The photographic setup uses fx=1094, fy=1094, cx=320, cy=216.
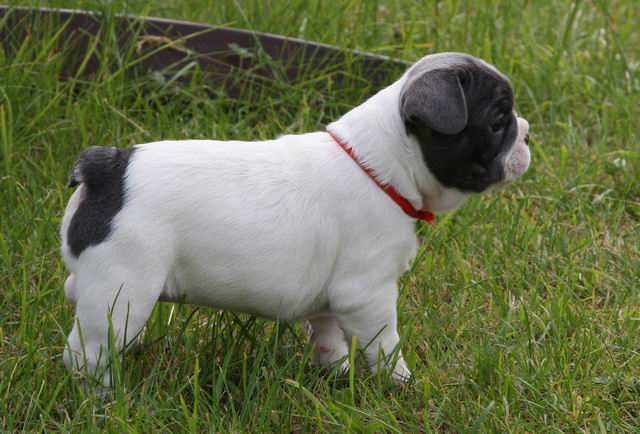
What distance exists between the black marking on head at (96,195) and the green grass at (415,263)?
16.6 inches

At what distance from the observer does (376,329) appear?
12.2ft

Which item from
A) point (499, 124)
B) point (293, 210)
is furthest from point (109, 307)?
point (499, 124)

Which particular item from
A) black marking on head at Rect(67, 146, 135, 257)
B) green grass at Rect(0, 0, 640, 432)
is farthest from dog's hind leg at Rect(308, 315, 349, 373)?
black marking on head at Rect(67, 146, 135, 257)

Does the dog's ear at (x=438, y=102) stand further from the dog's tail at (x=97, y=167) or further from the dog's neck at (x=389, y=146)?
the dog's tail at (x=97, y=167)

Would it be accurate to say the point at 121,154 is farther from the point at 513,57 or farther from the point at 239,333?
the point at 513,57

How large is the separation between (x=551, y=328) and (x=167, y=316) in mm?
1454

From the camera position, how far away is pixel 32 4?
19.2 ft

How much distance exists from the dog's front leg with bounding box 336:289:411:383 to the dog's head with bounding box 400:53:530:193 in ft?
1.60

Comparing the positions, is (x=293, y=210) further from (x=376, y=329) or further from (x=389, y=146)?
(x=376, y=329)

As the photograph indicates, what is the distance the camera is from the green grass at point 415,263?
143 inches

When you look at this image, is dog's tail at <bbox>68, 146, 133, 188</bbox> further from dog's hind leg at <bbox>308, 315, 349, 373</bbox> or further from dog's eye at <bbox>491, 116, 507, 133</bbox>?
dog's eye at <bbox>491, 116, 507, 133</bbox>

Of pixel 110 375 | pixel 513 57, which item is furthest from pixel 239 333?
pixel 513 57

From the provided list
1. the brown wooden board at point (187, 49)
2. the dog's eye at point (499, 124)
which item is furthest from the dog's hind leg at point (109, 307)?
the brown wooden board at point (187, 49)

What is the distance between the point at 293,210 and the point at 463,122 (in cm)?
63
